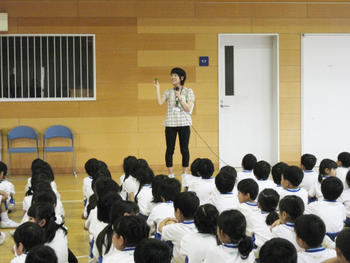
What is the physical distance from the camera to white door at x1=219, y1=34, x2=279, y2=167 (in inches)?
312

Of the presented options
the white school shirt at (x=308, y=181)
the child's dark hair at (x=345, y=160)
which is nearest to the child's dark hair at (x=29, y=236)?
the white school shirt at (x=308, y=181)

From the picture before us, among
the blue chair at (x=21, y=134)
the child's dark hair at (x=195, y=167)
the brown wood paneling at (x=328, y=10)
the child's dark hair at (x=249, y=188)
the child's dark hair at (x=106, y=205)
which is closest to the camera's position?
the child's dark hair at (x=106, y=205)

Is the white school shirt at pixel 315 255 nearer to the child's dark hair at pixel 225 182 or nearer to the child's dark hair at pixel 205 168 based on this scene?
the child's dark hair at pixel 225 182

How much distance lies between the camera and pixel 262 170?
4238 millimetres

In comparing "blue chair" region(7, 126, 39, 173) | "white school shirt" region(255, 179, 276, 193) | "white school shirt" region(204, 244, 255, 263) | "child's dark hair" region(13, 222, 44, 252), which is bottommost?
"white school shirt" region(204, 244, 255, 263)

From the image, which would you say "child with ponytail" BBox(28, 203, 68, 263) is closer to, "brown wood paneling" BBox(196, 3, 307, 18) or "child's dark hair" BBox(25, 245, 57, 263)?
"child's dark hair" BBox(25, 245, 57, 263)

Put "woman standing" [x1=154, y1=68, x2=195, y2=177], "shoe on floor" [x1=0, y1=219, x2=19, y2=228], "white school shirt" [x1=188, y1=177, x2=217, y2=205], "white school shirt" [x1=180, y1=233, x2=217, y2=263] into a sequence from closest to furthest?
"white school shirt" [x1=180, y1=233, x2=217, y2=263], "white school shirt" [x1=188, y1=177, x2=217, y2=205], "shoe on floor" [x1=0, y1=219, x2=19, y2=228], "woman standing" [x1=154, y1=68, x2=195, y2=177]

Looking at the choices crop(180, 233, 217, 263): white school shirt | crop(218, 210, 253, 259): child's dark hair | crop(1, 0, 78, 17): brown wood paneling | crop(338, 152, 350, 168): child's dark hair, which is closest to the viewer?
crop(218, 210, 253, 259): child's dark hair

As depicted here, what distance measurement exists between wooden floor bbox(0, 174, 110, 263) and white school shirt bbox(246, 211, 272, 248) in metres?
1.25

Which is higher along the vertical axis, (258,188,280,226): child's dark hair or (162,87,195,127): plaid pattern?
(162,87,195,127): plaid pattern

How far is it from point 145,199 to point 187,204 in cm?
104

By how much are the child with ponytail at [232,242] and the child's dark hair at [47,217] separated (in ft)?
3.02

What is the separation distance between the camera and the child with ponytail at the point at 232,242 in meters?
2.33

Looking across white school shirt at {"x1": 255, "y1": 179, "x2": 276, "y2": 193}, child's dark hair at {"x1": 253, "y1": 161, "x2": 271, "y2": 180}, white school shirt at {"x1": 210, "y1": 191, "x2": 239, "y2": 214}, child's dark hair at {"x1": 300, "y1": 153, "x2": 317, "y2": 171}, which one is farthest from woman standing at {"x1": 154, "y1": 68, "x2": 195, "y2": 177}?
white school shirt at {"x1": 210, "y1": 191, "x2": 239, "y2": 214}
